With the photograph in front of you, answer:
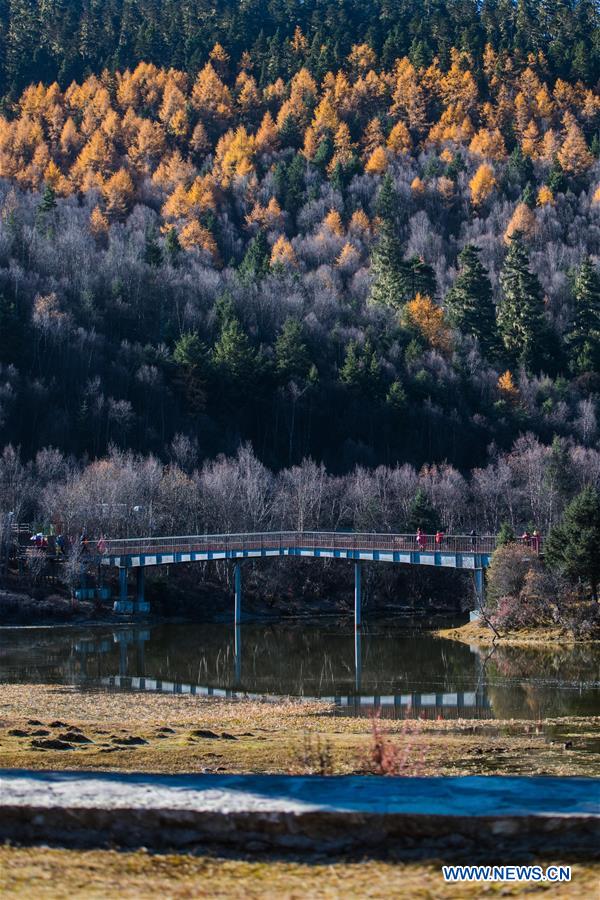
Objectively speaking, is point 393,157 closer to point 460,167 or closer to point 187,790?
point 460,167

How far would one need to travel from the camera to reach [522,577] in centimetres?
5031

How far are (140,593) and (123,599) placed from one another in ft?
3.91

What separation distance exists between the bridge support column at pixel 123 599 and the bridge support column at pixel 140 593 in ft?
1.60

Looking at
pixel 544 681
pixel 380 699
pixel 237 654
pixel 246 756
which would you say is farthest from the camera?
pixel 237 654

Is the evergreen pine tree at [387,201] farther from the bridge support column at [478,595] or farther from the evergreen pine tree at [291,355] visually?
the bridge support column at [478,595]

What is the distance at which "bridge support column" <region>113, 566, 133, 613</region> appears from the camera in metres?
62.1

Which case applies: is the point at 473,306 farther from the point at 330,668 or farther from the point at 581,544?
the point at 330,668

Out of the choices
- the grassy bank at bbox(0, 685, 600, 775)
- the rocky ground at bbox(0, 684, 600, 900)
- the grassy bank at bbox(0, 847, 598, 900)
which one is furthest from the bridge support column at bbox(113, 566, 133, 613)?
the grassy bank at bbox(0, 847, 598, 900)

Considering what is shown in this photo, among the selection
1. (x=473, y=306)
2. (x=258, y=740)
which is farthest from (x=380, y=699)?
(x=473, y=306)

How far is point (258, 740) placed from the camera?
19500 mm

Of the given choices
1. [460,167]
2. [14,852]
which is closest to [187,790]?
[14,852]

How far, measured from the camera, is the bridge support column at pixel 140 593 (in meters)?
63.2

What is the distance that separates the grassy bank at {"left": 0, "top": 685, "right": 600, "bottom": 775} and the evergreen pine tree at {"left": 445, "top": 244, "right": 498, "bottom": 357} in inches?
3657

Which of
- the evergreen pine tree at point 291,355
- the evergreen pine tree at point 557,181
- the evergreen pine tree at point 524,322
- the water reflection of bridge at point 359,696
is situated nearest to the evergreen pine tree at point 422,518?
the water reflection of bridge at point 359,696
